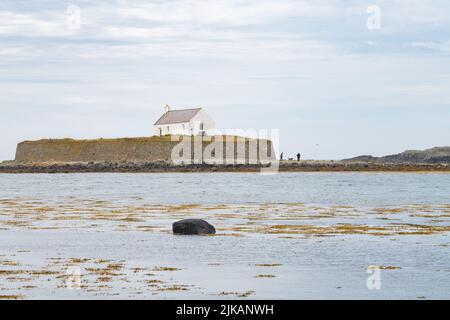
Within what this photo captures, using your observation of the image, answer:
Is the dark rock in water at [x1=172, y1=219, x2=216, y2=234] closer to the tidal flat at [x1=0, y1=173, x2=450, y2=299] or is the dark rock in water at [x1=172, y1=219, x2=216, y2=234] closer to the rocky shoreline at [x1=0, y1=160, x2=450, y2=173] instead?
the tidal flat at [x1=0, y1=173, x2=450, y2=299]

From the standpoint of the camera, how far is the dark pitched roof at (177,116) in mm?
161000

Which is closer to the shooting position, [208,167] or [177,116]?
[177,116]

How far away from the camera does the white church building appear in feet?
527

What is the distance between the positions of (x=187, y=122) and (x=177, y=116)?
5838 millimetres

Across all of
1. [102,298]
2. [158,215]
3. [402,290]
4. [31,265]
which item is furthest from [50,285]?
[158,215]

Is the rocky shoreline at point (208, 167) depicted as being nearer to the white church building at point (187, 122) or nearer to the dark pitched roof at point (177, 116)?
the white church building at point (187, 122)

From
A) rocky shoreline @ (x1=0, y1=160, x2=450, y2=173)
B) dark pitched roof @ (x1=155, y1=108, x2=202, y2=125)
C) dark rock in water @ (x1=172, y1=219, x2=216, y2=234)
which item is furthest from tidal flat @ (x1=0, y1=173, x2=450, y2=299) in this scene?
rocky shoreline @ (x1=0, y1=160, x2=450, y2=173)

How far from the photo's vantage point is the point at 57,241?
101 ft

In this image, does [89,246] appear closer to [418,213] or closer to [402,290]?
[402,290]

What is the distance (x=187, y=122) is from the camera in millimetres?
160750

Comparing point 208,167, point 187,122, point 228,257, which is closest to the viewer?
point 228,257

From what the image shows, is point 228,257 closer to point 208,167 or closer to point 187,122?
point 187,122

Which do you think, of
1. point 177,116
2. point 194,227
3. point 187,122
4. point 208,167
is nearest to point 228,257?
point 194,227
